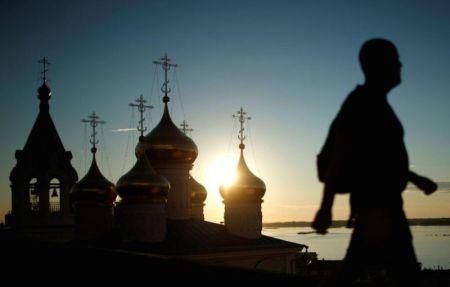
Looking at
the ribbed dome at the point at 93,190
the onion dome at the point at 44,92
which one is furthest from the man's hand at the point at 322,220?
the onion dome at the point at 44,92

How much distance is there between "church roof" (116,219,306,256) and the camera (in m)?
18.2

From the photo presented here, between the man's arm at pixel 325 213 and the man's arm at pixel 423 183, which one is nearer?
the man's arm at pixel 325 213

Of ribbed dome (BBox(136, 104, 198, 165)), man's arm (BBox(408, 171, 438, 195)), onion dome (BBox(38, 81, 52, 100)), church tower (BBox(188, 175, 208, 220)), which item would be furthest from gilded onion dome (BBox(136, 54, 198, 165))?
man's arm (BBox(408, 171, 438, 195))

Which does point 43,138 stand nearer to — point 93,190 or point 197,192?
point 93,190

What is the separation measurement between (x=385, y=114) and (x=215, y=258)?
1605cm

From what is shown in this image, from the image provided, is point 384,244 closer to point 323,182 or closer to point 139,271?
point 323,182

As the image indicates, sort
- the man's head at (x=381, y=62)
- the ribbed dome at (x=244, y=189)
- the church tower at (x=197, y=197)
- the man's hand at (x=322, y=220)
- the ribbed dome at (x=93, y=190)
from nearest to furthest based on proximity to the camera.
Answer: the man's hand at (x=322, y=220) < the man's head at (x=381, y=62) < the ribbed dome at (x=244, y=189) < the ribbed dome at (x=93, y=190) < the church tower at (x=197, y=197)

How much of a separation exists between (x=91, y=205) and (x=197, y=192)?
18.7ft

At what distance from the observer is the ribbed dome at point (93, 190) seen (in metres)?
22.6

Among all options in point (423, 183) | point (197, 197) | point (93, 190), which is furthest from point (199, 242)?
point (423, 183)

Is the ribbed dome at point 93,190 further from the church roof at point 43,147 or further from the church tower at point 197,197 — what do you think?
the church tower at point 197,197

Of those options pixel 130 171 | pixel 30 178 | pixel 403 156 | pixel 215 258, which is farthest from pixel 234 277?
pixel 30 178

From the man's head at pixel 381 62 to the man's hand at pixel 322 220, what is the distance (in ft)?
2.55

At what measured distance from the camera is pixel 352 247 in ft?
9.39
